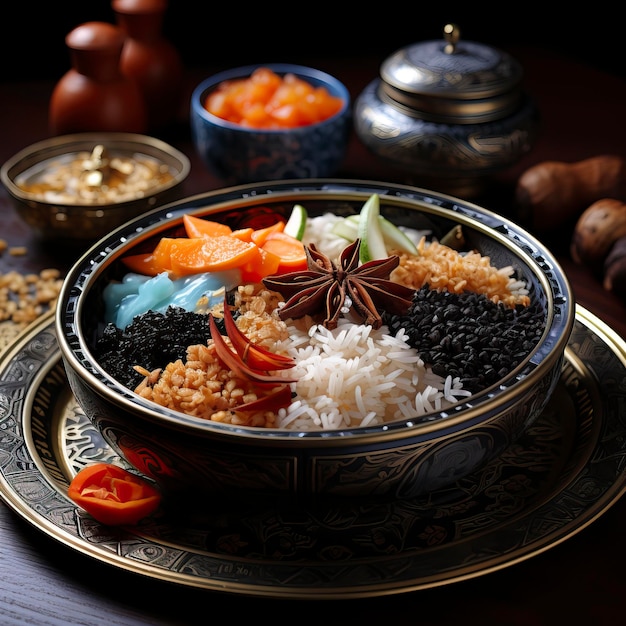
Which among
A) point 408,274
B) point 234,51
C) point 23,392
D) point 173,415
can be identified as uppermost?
point 173,415

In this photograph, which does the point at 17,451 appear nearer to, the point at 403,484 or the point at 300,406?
the point at 300,406

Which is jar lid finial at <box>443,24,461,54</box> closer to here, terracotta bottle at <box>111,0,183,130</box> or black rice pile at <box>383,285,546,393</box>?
terracotta bottle at <box>111,0,183,130</box>

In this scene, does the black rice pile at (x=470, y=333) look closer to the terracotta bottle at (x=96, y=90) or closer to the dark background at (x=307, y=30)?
the terracotta bottle at (x=96, y=90)

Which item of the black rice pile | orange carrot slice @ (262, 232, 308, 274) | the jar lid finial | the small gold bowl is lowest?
the small gold bowl

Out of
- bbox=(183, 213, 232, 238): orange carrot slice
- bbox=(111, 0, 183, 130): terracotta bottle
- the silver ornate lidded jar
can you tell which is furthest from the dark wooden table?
bbox=(111, 0, 183, 130): terracotta bottle

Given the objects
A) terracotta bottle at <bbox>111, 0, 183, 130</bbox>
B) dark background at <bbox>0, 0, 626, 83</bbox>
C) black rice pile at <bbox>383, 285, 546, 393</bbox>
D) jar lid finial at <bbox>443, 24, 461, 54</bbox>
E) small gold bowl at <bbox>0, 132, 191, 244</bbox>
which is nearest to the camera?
black rice pile at <bbox>383, 285, 546, 393</bbox>

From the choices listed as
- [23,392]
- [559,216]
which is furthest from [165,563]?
[559,216]
